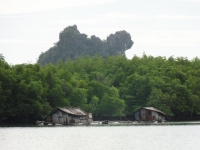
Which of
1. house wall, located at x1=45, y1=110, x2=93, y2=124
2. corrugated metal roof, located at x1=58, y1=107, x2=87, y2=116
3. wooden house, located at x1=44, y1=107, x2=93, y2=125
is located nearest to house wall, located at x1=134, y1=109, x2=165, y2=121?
wooden house, located at x1=44, y1=107, x2=93, y2=125

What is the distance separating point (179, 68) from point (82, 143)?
96861 millimetres

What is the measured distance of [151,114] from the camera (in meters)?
122

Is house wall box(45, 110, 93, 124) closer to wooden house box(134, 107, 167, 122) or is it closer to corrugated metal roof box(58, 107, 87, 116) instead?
corrugated metal roof box(58, 107, 87, 116)

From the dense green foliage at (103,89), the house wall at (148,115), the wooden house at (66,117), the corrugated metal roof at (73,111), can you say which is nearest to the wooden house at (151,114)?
the house wall at (148,115)

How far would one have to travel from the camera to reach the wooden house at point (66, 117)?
10619 centimetres

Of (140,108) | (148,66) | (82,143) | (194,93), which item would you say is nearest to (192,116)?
(194,93)

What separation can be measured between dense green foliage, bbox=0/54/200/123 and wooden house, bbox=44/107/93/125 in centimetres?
217

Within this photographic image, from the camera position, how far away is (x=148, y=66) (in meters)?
163

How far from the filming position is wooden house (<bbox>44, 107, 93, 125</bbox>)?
106 m

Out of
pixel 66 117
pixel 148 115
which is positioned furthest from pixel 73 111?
pixel 148 115

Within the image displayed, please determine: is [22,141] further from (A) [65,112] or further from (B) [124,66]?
(B) [124,66]

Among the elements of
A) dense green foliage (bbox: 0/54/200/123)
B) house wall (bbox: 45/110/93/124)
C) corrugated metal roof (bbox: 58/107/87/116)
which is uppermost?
dense green foliage (bbox: 0/54/200/123)

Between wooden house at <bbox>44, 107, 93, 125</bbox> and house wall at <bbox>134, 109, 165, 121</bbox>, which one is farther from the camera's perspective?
house wall at <bbox>134, 109, 165, 121</bbox>

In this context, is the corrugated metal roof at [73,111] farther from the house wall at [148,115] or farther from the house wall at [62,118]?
the house wall at [148,115]
